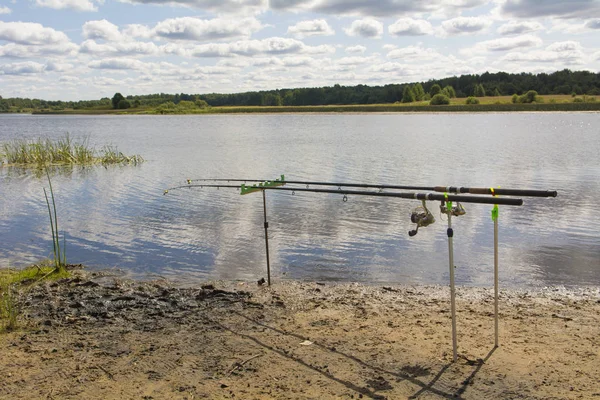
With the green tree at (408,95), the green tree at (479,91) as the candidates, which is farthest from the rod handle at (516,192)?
the green tree at (479,91)

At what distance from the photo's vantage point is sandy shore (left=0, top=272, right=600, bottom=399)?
4.77 m

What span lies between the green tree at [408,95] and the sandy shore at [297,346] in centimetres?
12726

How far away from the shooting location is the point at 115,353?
5.59m

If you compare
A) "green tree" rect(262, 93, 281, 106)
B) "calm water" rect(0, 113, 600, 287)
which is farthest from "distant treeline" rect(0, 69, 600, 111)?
"calm water" rect(0, 113, 600, 287)

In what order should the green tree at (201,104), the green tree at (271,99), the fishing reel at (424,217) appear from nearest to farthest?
the fishing reel at (424,217) < the green tree at (201,104) < the green tree at (271,99)

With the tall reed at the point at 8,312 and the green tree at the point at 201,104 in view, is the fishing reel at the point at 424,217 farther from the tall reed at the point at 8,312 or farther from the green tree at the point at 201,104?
the green tree at the point at 201,104

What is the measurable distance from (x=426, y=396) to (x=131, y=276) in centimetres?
653

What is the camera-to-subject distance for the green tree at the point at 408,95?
Result: 131 metres

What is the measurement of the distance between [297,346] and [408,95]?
430 feet

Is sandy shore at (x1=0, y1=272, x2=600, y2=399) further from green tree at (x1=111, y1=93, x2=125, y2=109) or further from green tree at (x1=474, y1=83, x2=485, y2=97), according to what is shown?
green tree at (x1=111, y1=93, x2=125, y2=109)

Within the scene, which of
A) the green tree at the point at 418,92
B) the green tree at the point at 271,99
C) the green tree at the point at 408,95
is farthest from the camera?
the green tree at the point at 271,99

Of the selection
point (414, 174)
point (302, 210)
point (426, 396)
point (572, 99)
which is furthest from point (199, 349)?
point (572, 99)

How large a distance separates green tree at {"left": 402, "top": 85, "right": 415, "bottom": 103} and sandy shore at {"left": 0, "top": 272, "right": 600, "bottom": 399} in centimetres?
12726

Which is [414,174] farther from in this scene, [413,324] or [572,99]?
[572,99]
